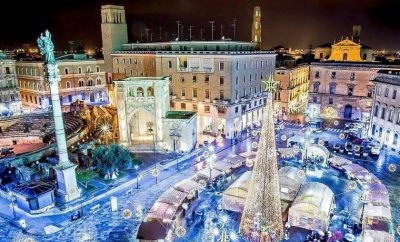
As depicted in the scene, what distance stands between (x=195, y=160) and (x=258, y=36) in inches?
1965

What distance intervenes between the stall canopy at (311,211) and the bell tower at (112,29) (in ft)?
167

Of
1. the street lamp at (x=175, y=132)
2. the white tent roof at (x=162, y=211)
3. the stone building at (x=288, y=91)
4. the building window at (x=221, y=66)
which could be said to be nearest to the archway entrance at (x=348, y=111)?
the stone building at (x=288, y=91)

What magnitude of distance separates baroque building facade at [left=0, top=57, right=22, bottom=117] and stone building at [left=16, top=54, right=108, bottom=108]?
4.45m

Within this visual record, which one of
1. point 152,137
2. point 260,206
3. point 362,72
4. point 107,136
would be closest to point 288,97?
point 362,72

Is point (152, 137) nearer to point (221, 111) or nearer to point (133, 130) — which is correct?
point (133, 130)

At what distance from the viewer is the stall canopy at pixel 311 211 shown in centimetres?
2328

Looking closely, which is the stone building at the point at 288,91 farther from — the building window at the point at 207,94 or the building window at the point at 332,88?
the building window at the point at 207,94

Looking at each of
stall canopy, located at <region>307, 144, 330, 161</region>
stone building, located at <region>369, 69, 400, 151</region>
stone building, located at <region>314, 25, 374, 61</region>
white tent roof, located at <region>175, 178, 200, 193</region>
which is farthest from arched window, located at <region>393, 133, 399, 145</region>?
stone building, located at <region>314, 25, 374, 61</region>

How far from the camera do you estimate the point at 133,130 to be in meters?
→ 44.9

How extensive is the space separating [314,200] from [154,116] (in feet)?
77.9

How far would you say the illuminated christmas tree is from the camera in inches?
723

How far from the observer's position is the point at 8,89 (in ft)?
204

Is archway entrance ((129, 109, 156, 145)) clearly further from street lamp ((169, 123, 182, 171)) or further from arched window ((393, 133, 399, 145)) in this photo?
arched window ((393, 133, 399, 145))

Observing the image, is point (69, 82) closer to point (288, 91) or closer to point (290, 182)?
point (288, 91)
